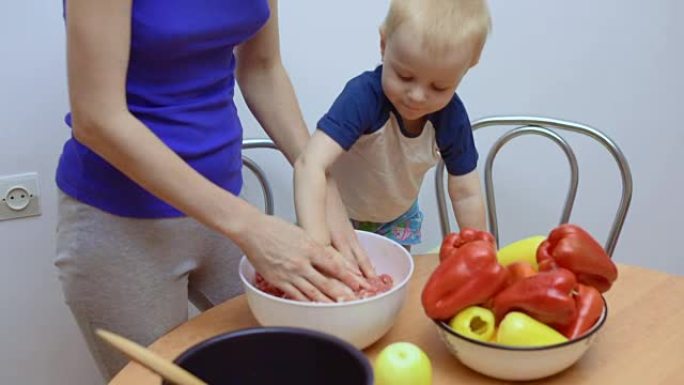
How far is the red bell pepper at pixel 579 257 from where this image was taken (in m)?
0.99

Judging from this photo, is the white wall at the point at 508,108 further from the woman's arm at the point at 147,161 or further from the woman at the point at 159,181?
the woman's arm at the point at 147,161

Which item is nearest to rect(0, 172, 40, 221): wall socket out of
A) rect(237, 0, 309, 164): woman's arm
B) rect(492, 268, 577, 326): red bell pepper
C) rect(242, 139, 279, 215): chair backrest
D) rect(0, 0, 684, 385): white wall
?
rect(0, 0, 684, 385): white wall

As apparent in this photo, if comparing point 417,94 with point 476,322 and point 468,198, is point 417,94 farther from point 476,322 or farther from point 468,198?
point 476,322

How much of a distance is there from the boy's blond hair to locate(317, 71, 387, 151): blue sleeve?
12 centimetres

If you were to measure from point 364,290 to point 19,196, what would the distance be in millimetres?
897

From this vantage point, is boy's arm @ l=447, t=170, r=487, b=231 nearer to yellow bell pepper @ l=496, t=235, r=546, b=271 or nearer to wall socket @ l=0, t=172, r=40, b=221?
yellow bell pepper @ l=496, t=235, r=546, b=271

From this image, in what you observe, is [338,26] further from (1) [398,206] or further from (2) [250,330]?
(2) [250,330]

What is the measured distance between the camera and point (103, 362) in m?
1.22

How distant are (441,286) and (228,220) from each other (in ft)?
0.94

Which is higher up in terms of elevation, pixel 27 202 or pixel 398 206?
pixel 398 206

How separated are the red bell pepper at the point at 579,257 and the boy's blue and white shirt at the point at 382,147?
37 centimetres

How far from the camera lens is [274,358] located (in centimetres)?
82

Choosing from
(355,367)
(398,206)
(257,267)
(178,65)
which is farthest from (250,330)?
(398,206)

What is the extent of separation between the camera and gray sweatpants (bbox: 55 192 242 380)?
3.71 feet
